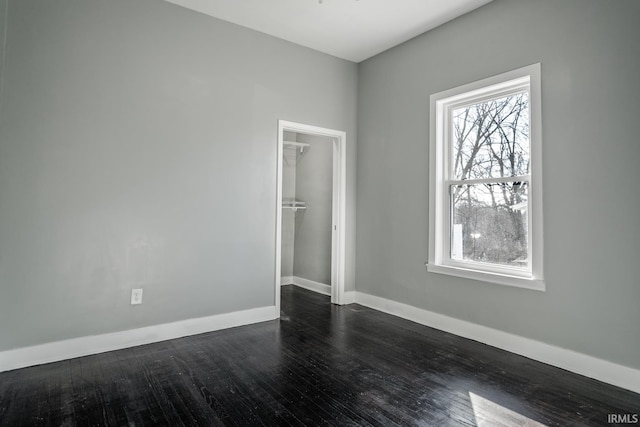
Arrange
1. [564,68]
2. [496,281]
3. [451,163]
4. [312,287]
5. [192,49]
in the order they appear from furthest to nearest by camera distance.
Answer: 1. [312,287]
2. [451,163]
3. [192,49]
4. [496,281]
5. [564,68]

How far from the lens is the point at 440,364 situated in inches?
107

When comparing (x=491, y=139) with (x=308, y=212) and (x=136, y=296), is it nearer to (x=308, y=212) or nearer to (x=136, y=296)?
(x=308, y=212)

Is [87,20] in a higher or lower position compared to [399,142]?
higher

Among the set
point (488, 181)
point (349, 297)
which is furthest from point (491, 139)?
point (349, 297)

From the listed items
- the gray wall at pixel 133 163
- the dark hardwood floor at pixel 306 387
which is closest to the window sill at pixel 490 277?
the dark hardwood floor at pixel 306 387

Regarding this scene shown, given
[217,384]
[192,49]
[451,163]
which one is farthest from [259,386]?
[192,49]

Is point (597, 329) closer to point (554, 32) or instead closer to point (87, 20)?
point (554, 32)

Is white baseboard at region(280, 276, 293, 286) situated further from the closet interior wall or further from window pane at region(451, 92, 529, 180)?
window pane at region(451, 92, 529, 180)

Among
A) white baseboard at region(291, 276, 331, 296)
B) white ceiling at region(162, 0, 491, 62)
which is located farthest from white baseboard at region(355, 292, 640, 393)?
white ceiling at region(162, 0, 491, 62)

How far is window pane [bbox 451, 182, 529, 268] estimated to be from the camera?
3.04m

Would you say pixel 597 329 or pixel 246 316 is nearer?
pixel 597 329

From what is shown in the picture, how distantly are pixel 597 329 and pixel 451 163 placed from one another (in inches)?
70.9

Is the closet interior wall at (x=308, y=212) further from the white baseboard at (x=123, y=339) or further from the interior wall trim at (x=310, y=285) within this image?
the white baseboard at (x=123, y=339)

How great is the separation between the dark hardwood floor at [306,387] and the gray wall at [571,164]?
34 centimetres
